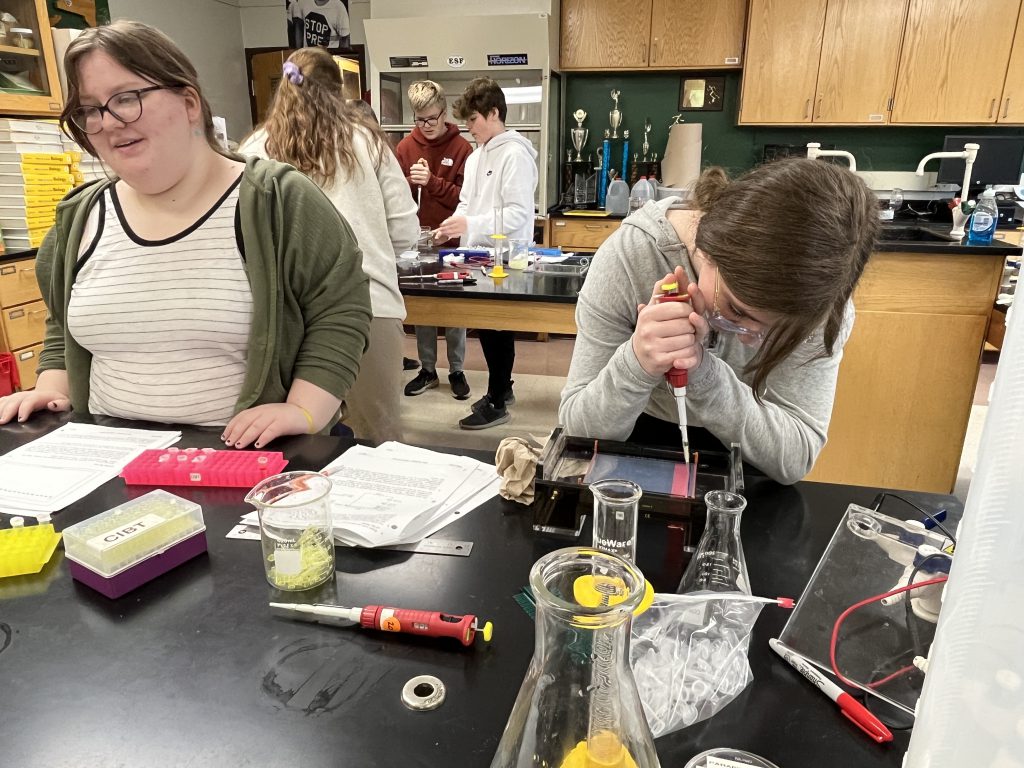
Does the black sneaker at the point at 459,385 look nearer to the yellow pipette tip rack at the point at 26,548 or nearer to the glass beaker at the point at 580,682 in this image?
the yellow pipette tip rack at the point at 26,548

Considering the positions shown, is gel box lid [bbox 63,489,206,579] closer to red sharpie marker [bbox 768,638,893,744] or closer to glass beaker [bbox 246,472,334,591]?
glass beaker [bbox 246,472,334,591]

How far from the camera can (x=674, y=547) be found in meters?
0.86

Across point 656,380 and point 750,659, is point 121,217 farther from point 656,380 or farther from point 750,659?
Answer: point 750,659

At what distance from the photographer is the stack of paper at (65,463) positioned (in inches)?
37.9

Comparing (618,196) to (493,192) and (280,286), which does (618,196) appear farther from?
(280,286)

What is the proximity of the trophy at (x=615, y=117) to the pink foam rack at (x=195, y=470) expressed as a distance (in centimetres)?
445

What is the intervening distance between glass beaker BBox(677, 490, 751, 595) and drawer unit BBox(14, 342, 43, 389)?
312 cm

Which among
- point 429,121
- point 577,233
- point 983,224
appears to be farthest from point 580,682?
point 577,233

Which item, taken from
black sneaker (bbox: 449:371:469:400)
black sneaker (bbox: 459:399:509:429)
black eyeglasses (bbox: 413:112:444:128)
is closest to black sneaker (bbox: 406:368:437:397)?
black sneaker (bbox: 449:371:469:400)

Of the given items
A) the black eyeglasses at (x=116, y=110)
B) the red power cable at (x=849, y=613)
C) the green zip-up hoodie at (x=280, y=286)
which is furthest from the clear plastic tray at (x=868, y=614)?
the black eyeglasses at (x=116, y=110)

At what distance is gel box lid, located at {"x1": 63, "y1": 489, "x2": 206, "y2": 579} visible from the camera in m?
0.75

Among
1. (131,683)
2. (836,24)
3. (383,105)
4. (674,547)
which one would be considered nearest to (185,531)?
(131,683)

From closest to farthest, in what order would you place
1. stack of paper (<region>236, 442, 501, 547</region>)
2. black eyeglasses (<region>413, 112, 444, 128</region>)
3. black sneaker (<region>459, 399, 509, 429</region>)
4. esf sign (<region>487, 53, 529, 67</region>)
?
stack of paper (<region>236, 442, 501, 547</region>)
black sneaker (<region>459, 399, 509, 429</region>)
black eyeglasses (<region>413, 112, 444, 128</region>)
esf sign (<region>487, 53, 529, 67</region>)

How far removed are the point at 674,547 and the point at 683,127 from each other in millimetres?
4373
